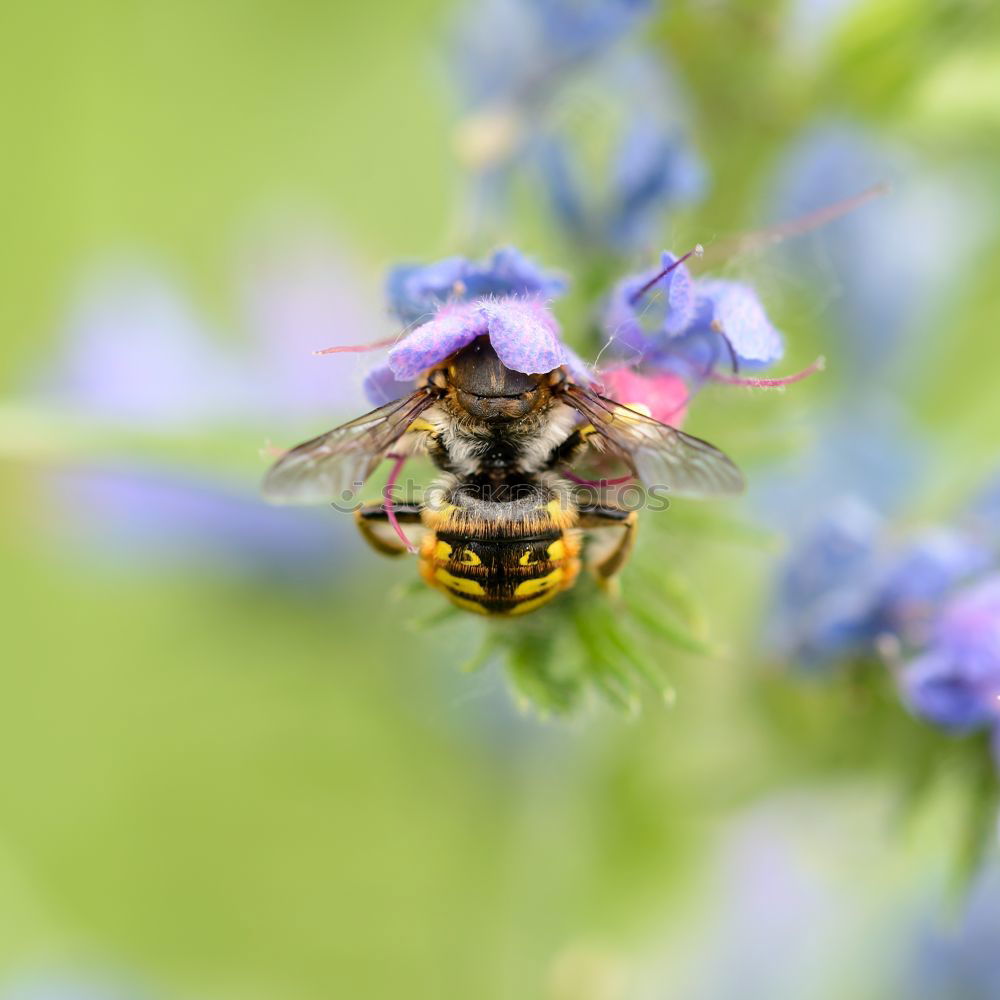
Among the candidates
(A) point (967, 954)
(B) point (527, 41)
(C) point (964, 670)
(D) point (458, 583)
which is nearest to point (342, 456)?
(D) point (458, 583)

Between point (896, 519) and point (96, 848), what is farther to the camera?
point (96, 848)

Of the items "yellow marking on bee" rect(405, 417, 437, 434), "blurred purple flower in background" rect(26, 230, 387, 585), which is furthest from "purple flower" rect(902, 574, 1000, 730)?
"blurred purple flower in background" rect(26, 230, 387, 585)

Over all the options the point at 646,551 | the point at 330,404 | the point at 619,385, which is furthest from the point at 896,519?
the point at 330,404

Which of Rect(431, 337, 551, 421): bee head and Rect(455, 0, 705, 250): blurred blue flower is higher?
Rect(455, 0, 705, 250): blurred blue flower

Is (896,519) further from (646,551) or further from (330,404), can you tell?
(330,404)

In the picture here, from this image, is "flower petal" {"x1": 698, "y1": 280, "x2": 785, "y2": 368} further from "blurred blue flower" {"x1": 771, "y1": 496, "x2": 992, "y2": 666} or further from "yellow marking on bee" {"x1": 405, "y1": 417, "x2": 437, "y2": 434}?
→ "blurred blue flower" {"x1": 771, "y1": 496, "x2": 992, "y2": 666}

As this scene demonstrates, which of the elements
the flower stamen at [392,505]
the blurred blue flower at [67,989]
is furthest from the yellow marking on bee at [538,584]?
the blurred blue flower at [67,989]
